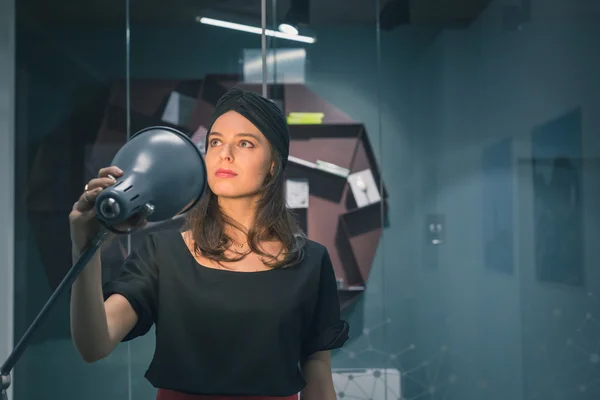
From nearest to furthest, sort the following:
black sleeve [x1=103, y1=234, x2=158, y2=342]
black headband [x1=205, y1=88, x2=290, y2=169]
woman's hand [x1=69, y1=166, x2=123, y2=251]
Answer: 1. woman's hand [x1=69, y1=166, x2=123, y2=251]
2. black sleeve [x1=103, y1=234, x2=158, y2=342]
3. black headband [x1=205, y1=88, x2=290, y2=169]

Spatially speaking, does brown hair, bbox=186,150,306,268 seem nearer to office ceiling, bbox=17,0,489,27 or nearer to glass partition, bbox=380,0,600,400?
glass partition, bbox=380,0,600,400

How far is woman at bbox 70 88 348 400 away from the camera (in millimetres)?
1080

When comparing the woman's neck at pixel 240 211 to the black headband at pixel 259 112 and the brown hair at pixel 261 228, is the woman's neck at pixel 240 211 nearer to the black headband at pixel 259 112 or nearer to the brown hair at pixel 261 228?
the brown hair at pixel 261 228

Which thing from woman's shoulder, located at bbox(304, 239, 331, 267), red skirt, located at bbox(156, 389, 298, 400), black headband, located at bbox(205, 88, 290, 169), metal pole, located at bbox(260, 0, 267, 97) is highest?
metal pole, located at bbox(260, 0, 267, 97)

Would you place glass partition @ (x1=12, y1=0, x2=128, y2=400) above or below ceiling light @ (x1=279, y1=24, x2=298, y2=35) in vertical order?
below

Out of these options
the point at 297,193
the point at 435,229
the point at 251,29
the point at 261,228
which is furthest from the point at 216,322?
the point at 251,29

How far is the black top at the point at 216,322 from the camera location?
1.08 meters

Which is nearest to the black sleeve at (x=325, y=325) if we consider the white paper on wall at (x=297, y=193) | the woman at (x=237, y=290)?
the woman at (x=237, y=290)

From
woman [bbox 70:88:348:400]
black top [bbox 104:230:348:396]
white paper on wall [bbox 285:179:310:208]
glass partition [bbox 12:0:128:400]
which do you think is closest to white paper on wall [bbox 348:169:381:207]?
white paper on wall [bbox 285:179:310:208]

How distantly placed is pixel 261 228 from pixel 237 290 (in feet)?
0.52

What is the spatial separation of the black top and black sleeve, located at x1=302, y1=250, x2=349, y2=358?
0.04 metres

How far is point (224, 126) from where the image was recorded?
1.17 meters

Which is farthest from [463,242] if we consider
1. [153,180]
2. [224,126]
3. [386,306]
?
[153,180]

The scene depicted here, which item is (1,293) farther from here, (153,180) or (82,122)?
(153,180)
